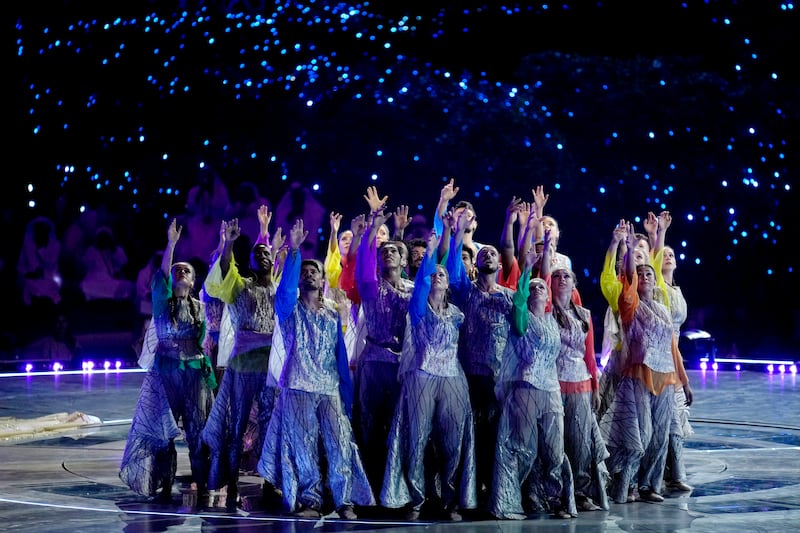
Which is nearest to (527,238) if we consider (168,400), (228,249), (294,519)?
(228,249)

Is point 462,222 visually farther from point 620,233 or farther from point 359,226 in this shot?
point 620,233

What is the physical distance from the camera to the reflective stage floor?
591 centimetres

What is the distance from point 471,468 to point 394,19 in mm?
12883

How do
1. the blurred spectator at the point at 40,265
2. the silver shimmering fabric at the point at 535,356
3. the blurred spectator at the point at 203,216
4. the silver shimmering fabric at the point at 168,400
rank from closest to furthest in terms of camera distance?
the silver shimmering fabric at the point at 535,356 < the silver shimmering fabric at the point at 168,400 < the blurred spectator at the point at 40,265 < the blurred spectator at the point at 203,216

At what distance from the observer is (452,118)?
60.7 feet

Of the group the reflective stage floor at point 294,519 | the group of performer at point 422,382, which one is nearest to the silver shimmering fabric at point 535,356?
the group of performer at point 422,382

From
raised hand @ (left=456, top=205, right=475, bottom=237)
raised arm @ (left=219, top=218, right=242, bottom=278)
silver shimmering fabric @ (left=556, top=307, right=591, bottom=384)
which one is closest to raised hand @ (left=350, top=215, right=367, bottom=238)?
raised hand @ (left=456, top=205, right=475, bottom=237)

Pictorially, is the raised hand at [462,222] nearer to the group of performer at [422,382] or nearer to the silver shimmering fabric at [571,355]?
the group of performer at [422,382]

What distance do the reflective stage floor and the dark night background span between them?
18.6 ft

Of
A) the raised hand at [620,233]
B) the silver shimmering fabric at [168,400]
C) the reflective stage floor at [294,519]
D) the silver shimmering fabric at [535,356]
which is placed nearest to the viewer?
the reflective stage floor at [294,519]

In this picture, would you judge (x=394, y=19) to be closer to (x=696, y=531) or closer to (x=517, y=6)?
(x=517, y=6)

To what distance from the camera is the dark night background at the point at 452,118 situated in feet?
55.4

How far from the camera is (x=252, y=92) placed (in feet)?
59.2

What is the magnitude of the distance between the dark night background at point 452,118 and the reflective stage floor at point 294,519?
18.6 feet
